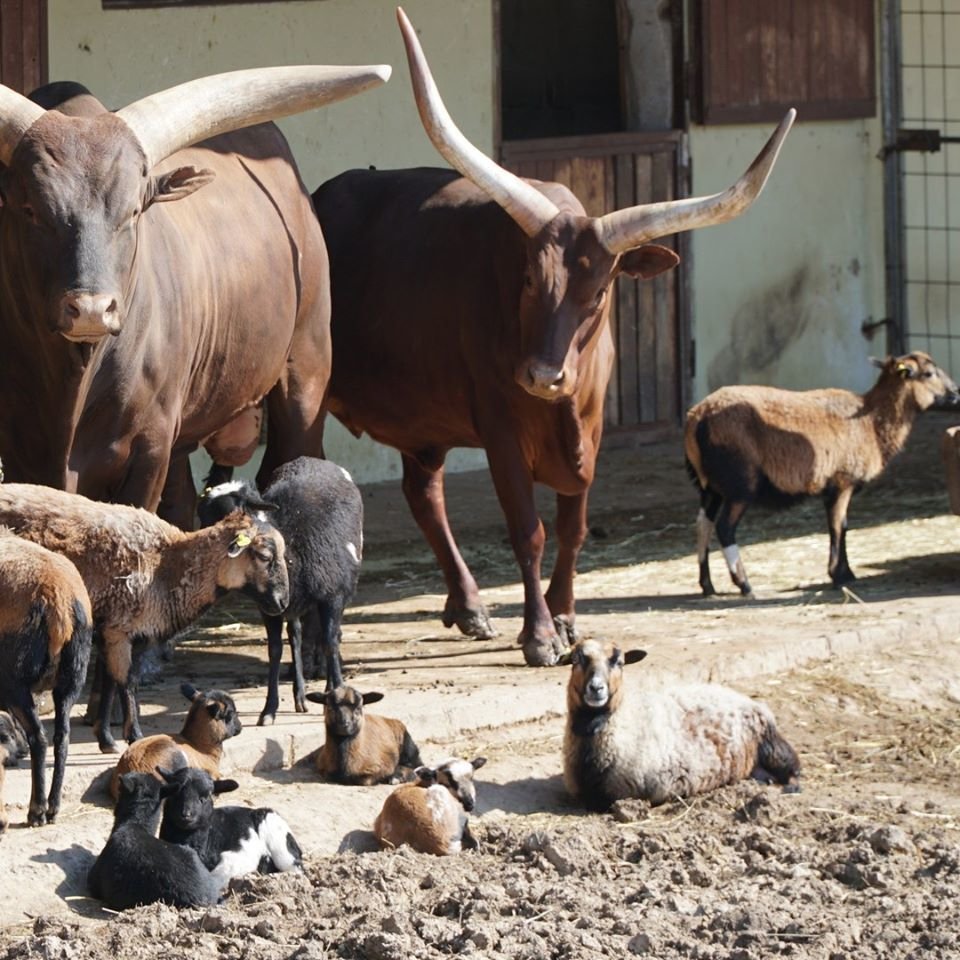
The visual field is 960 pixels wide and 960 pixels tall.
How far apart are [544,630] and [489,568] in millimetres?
2336

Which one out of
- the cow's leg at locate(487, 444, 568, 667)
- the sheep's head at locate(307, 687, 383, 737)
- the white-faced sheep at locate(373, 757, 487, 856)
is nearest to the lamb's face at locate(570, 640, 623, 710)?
the white-faced sheep at locate(373, 757, 487, 856)

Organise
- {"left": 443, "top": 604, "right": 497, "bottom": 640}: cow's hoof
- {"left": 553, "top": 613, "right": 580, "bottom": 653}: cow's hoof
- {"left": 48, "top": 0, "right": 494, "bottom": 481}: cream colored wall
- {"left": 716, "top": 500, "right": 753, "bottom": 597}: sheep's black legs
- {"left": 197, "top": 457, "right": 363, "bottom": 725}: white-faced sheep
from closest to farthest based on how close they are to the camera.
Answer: {"left": 197, "top": 457, "right": 363, "bottom": 725}: white-faced sheep, {"left": 553, "top": 613, "right": 580, "bottom": 653}: cow's hoof, {"left": 443, "top": 604, "right": 497, "bottom": 640}: cow's hoof, {"left": 716, "top": 500, "right": 753, "bottom": 597}: sheep's black legs, {"left": 48, "top": 0, "right": 494, "bottom": 481}: cream colored wall

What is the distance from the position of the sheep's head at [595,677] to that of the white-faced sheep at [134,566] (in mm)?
1015

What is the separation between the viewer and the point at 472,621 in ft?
30.5

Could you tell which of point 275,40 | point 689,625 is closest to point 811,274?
point 275,40

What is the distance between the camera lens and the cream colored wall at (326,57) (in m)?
12.0

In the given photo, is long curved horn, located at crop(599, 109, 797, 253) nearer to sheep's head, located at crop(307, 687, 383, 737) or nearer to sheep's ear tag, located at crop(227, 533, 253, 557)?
sheep's ear tag, located at crop(227, 533, 253, 557)

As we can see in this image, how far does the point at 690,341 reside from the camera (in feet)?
48.8

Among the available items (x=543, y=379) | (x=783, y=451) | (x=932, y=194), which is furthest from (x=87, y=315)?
(x=932, y=194)

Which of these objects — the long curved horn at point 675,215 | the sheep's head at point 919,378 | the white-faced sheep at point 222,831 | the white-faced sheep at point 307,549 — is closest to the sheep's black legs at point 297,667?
the white-faced sheep at point 307,549

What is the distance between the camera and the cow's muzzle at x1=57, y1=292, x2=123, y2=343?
21.5 ft

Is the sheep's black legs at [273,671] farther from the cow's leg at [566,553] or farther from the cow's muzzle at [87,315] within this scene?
the cow's leg at [566,553]

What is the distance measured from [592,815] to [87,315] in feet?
7.77

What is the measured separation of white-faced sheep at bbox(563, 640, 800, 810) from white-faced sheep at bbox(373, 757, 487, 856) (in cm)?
54
